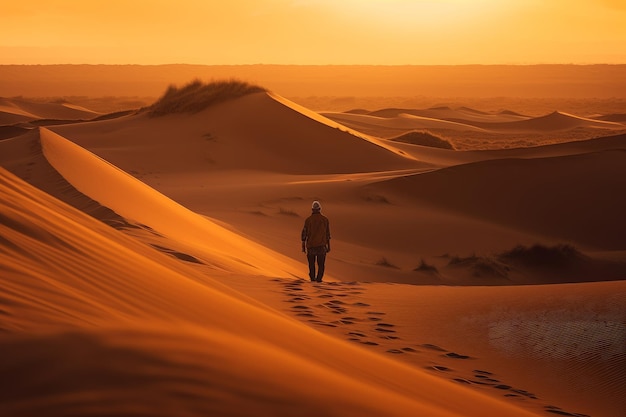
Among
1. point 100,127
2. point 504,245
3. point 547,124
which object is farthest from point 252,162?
point 547,124

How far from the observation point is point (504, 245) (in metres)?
18.8

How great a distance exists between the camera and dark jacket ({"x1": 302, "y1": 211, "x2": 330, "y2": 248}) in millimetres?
10586

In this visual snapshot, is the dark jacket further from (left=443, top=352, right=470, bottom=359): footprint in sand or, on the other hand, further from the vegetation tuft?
the vegetation tuft

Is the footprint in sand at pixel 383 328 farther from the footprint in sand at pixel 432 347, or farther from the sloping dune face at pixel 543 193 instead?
the sloping dune face at pixel 543 193

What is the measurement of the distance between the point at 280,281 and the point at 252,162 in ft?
69.1

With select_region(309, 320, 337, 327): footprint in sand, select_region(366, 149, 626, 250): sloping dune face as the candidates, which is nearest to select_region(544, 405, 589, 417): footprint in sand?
select_region(309, 320, 337, 327): footprint in sand

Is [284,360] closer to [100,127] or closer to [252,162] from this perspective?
[252,162]

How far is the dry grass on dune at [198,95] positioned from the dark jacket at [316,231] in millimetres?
24055

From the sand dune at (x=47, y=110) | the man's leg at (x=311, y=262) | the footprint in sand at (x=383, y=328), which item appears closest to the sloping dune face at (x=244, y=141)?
the man's leg at (x=311, y=262)

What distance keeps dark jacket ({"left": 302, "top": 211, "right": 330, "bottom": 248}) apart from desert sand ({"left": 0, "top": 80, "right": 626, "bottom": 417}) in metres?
0.59

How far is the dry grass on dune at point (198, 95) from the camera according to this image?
112 ft

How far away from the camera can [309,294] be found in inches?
345

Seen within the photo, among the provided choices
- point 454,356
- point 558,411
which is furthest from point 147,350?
point 454,356

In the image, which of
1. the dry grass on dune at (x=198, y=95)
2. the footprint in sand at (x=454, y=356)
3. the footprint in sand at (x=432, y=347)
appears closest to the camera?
the footprint in sand at (x=454, y=356)
